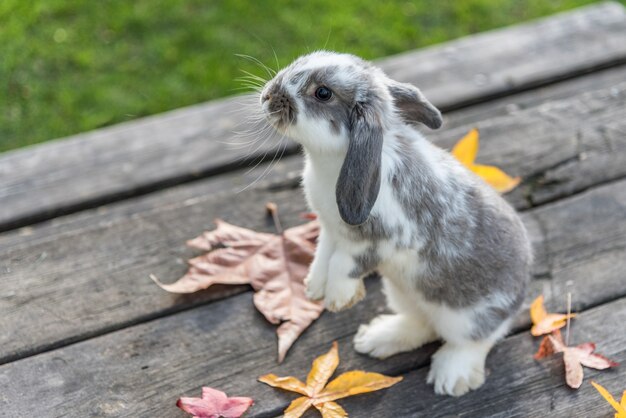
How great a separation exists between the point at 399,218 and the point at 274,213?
745mm

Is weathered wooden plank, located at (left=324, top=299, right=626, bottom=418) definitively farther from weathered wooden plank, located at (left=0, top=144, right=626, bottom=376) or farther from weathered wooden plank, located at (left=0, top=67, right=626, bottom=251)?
weathered wooden plank, located at (left=0, top=67, right=626, bottom=251)

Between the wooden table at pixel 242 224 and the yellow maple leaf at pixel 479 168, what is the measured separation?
0.24 feet

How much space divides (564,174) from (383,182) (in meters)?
1.08

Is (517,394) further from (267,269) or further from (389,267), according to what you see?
(267,269)

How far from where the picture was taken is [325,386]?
2.24m

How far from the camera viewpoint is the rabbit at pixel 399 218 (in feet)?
6.63

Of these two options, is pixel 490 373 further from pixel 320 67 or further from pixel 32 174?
pixel 32 174

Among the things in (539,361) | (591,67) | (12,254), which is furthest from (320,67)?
(591,67)

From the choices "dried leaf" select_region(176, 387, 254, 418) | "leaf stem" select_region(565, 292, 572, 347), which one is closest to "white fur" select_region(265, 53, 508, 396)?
"leaf stem" select_region(565, 292, 572, 347)

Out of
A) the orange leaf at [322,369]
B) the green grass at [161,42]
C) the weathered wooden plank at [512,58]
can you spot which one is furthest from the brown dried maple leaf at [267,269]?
the green grass at [161,42]

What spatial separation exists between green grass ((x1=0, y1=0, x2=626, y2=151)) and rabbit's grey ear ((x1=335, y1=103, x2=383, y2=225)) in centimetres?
243

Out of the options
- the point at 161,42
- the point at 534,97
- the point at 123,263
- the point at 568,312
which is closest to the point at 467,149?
the point at 534,97

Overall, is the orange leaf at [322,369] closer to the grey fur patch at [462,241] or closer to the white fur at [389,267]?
the white fur at [389,267]

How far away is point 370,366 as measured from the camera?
231cm
